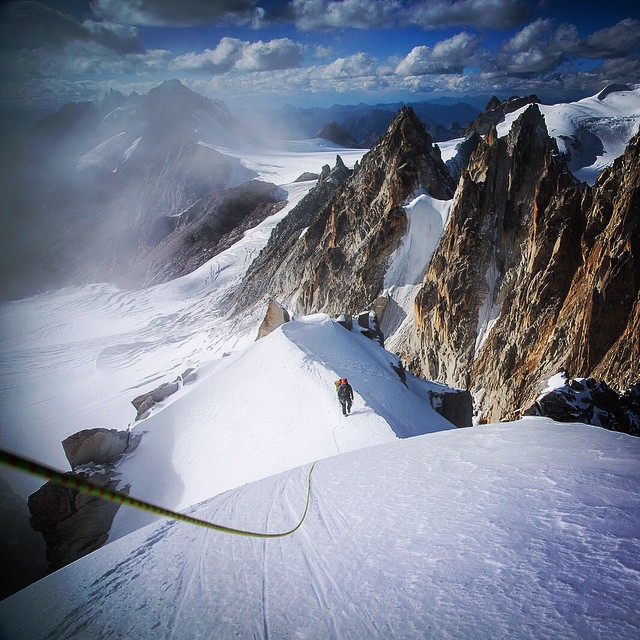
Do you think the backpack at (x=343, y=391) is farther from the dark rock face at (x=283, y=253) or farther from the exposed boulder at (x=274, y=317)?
the dark rock face at (x=283, y=253)

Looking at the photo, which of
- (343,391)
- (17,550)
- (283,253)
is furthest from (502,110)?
(17,550)

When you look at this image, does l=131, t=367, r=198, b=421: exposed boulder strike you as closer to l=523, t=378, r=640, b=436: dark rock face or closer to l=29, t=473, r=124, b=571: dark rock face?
l=29, t=473, r=124, b=571: dark rock face

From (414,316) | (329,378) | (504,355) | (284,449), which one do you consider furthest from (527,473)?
(414,316)

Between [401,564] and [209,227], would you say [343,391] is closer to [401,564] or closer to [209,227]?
[401,564]

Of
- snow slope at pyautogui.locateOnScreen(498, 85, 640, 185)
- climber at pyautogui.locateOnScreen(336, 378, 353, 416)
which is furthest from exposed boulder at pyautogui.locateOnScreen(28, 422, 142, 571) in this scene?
snow slope at pyautogui.locateOnScreen(498, 85, 640, 185)

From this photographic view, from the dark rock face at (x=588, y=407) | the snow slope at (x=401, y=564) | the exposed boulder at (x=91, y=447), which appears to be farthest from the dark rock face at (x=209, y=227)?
the snow slope at (x=401, y=564)
